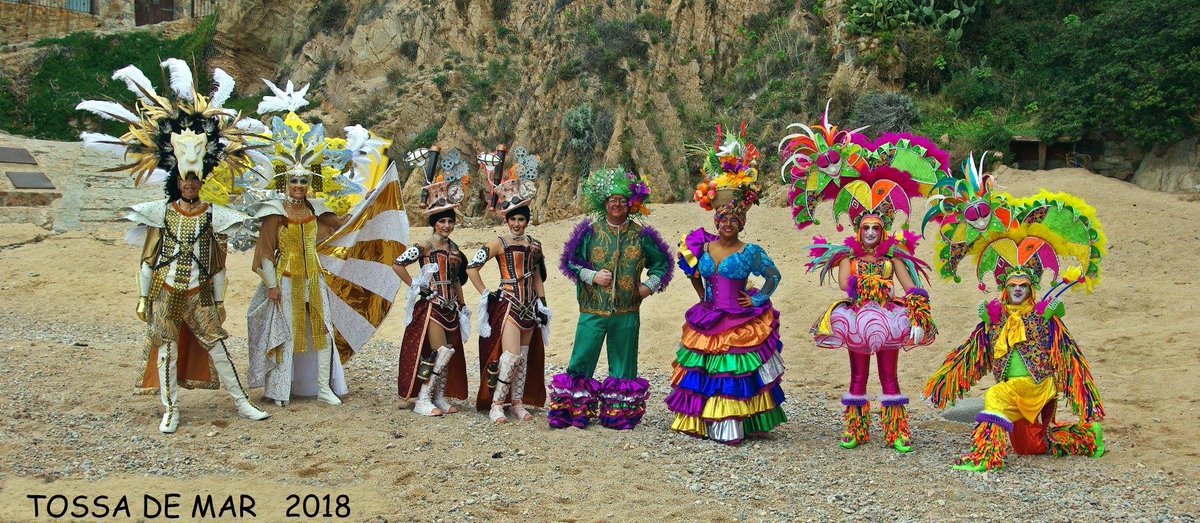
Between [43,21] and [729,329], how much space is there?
3233cm

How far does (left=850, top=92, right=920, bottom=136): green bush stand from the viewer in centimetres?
1627

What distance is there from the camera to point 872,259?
22.2 ft

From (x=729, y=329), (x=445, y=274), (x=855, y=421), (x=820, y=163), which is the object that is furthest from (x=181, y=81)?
(x=855, y=421)

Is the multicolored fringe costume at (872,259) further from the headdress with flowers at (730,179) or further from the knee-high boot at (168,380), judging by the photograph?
the knee-high boot at (168,380)

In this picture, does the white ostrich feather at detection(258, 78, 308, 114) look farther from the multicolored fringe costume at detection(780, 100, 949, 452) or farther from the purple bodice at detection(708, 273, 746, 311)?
the multicolored fringe costume at detection(780, 100, 949, 452)

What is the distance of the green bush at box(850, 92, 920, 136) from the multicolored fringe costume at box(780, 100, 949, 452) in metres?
9.73

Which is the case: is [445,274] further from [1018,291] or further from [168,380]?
[1018,291]

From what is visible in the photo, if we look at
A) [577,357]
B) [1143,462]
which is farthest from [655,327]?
[1143,462]

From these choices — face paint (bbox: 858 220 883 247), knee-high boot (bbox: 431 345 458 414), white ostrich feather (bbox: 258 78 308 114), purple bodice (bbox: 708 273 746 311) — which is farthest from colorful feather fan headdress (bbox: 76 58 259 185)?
face paint (bbox: 858 220 883 247)

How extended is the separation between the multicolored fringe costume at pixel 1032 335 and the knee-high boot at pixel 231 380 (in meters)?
4.94

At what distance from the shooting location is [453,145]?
827 inches

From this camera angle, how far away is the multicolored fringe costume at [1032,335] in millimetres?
6355

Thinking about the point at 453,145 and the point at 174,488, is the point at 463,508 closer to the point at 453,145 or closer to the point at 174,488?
the point at 174,488

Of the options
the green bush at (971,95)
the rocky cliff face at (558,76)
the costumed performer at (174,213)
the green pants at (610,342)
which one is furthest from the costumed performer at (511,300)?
the green bush at (971,95)
